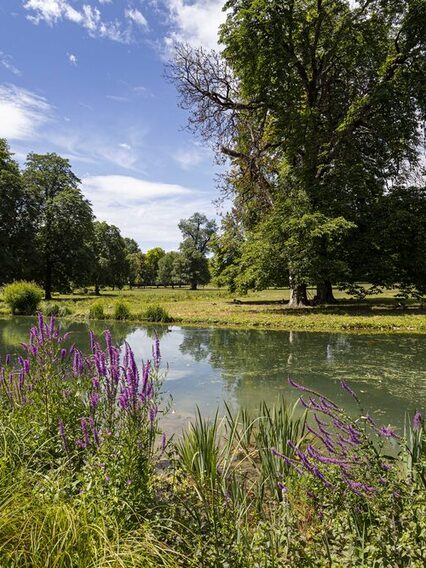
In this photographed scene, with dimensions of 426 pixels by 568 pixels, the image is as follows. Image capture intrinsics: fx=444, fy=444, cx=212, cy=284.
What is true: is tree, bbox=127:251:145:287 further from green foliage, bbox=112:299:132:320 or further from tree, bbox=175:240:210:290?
green foliage, bbox=112:299:132:320

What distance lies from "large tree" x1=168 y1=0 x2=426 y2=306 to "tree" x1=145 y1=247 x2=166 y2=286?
202 feet

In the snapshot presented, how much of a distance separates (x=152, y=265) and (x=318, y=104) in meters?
67.9

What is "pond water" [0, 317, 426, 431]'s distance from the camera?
6557mm

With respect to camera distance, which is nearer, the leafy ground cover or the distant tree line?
the leafy ground cover

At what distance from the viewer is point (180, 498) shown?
284 centimetres

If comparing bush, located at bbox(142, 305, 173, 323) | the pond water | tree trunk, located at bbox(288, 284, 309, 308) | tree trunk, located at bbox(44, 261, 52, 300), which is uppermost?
tree trunk, located at bbox(44, 261, 52, 300)

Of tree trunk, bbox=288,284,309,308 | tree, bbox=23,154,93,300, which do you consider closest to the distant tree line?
tree, bbox=23,154,93,300

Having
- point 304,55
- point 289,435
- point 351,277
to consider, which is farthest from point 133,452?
point 304,55

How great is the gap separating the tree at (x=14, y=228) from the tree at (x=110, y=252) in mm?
16570

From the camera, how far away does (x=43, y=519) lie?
2123mm

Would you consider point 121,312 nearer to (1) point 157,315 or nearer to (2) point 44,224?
(1) point 157,315

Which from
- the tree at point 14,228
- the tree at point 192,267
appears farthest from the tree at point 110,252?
the tree at point 14,228

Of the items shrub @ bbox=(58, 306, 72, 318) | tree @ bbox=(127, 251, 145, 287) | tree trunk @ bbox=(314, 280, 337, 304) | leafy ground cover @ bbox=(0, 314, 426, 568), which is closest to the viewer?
leafy ground cover @ bbox=(0, 314, 426, 568)

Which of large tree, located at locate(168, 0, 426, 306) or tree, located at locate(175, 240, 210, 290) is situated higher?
large tree, located at locate(168, 0, 426, 306)
